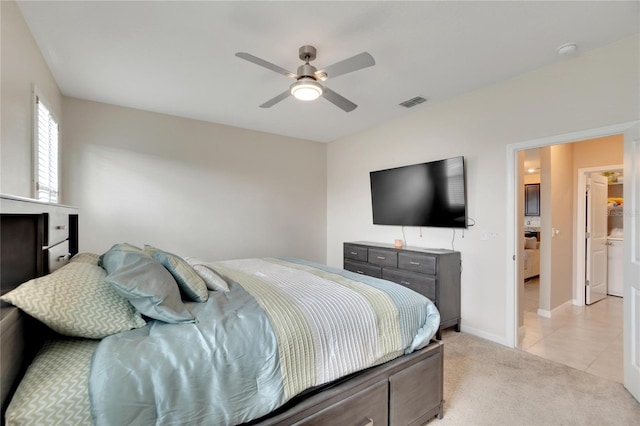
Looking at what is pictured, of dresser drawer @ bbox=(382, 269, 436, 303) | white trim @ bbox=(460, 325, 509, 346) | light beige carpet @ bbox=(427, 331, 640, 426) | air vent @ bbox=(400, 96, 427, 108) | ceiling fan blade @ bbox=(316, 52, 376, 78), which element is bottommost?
light beige carpet @ bbox=(427, 331, 640, 426)

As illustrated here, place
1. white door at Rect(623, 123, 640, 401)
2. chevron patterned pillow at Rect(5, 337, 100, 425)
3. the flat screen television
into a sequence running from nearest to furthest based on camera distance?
chevron patterned pillow at Rect(5, 337, 100, 425) → white door at Rect(623, 123, 640, 401) → the flat screen television

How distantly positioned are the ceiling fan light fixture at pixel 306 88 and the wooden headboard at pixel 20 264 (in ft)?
5.56

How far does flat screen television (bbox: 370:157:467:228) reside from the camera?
11.5ft

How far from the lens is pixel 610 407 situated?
2125 millimetres

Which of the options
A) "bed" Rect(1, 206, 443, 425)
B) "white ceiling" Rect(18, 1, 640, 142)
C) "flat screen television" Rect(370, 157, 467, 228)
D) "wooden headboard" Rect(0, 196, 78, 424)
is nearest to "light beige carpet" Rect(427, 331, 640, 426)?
"bed" Rect(1, 206, 443, 425)

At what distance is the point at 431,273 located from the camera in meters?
3.38

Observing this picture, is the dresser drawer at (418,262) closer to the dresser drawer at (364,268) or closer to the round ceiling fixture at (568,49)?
the dresser drawer at (364,268)

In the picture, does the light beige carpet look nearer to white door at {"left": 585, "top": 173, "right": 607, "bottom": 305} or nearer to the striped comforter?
the striped comforter

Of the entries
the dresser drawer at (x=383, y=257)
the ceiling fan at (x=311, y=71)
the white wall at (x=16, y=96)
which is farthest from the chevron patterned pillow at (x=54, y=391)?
the dresser drawer at (x=383, y=257)

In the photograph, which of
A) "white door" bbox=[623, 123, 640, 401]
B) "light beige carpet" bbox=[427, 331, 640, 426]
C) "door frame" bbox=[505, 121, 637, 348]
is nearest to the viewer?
"light beige carpet" bbox=[427, 331, 640, 426]

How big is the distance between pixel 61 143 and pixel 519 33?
15.6 feet

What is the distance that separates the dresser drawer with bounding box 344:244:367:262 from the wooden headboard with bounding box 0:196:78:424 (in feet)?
11.2

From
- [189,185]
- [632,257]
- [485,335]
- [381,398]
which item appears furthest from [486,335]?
[189,185]

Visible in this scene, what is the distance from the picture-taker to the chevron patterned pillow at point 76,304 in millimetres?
1087
